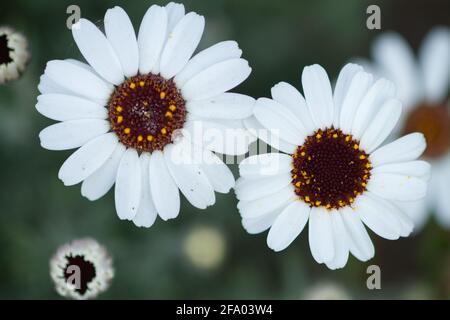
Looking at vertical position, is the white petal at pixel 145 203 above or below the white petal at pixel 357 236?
above

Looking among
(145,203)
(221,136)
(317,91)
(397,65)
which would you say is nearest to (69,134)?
(145,203)

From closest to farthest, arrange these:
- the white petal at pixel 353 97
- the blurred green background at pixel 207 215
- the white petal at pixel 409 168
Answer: the white petal at pixel 353 97, the white petal at pixel 409 168, the blurred green background at pixel 207 215

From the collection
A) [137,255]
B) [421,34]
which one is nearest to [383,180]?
[137,255]

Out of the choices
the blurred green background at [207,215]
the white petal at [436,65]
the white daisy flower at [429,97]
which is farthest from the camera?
the white petal at [436,65]

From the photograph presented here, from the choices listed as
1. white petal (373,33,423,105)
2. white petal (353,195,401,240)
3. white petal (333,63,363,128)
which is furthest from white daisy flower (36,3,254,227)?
white petal (373,33,423,105)

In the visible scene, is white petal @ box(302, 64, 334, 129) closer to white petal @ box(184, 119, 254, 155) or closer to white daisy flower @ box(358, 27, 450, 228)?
white petal @ box(184, 119, 254, 155)

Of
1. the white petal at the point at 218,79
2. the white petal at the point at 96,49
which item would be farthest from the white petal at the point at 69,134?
the white petal at the point at 218,79

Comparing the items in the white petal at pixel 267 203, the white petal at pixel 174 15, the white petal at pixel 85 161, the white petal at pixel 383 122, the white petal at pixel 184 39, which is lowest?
the white petal at pixel 267 203

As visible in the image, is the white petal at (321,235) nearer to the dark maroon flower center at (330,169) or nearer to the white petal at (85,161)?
the dark maroon flower center at (330,169)
